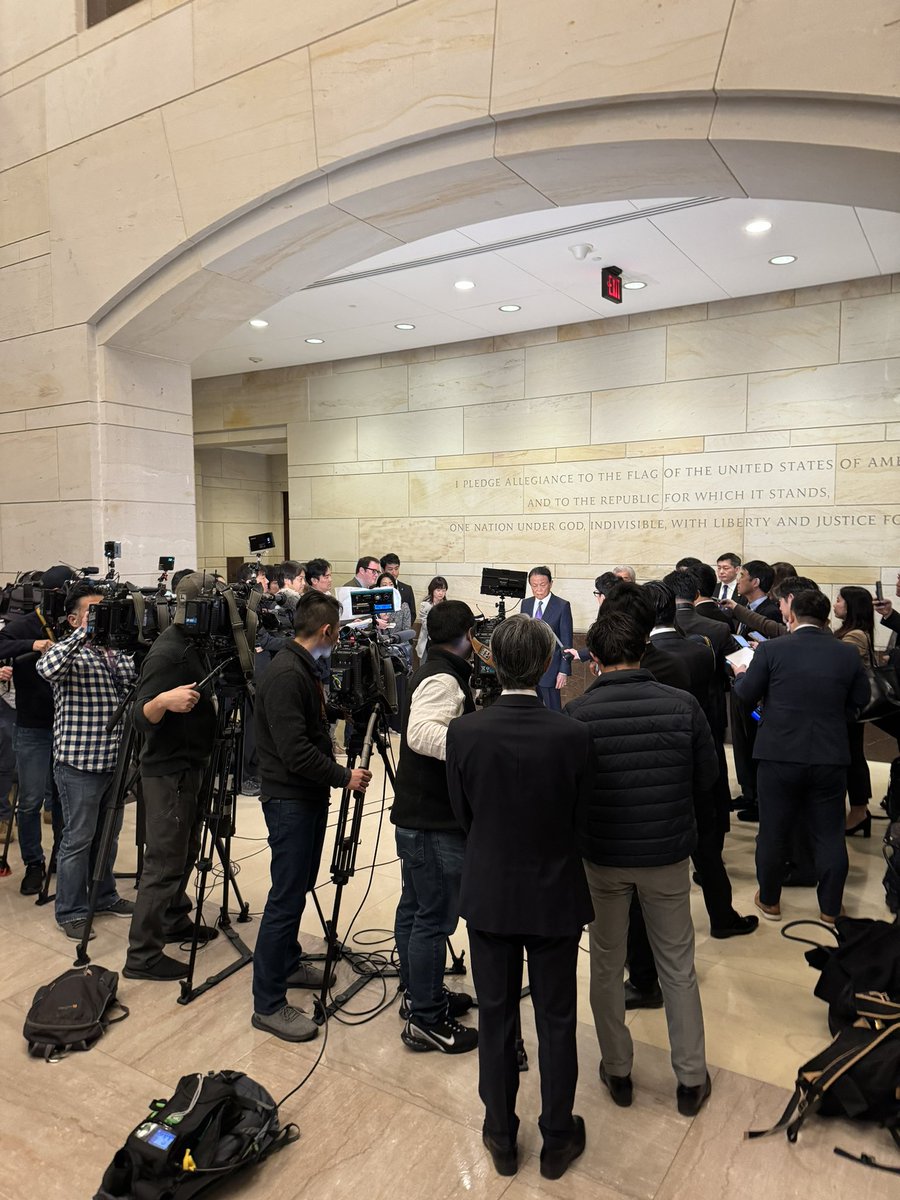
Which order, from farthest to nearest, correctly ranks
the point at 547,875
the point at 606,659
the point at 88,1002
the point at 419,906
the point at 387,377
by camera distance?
the point at 387,377, the point at 88,1002, the point at 419,906, the point at 606,659, the point at 547,875

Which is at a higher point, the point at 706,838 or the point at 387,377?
the point at 387,377

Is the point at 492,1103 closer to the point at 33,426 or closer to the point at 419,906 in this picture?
the point at 419,906

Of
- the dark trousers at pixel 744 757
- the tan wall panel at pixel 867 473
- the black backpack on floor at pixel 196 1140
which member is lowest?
the black backpack on floor at pixel 196 1140

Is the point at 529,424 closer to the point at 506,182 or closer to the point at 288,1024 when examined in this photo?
the point at 506,182

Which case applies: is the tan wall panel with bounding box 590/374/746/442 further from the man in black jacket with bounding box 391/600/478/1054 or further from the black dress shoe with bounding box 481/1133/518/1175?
the black dress shoe with bounding box 481/1133/518/1175

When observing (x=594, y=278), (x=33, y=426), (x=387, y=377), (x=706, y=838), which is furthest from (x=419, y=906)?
(x=387, y=377)

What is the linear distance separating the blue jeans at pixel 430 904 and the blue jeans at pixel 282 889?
389 millimetres

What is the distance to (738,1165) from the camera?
2.29 m

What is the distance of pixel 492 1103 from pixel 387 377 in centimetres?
885

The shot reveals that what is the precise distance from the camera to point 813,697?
349cm

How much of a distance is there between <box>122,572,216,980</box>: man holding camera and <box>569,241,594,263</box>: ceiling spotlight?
4.39 meters

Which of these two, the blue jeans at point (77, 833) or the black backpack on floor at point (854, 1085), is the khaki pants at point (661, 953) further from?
the blue jeans at point (77, 833)

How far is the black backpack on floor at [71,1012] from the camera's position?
2867 millimetres

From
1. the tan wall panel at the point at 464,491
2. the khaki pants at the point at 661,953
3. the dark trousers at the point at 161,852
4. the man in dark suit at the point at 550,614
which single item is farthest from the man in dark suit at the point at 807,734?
the tan wall panel at the point at 464,491
